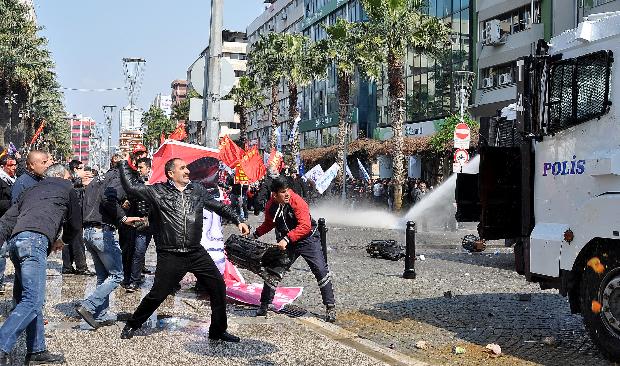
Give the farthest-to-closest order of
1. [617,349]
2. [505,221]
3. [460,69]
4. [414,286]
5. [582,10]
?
[460,69]
[582,10]
[414,286]
[505,221]
[617,349]

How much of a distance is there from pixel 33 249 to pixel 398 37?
29344 mm

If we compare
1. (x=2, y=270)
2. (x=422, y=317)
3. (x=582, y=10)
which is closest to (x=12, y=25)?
(x=582, y=10)

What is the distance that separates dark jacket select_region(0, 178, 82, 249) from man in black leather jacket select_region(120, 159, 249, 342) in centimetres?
75

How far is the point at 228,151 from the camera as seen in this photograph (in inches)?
977

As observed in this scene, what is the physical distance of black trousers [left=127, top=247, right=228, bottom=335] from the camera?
7004 mm

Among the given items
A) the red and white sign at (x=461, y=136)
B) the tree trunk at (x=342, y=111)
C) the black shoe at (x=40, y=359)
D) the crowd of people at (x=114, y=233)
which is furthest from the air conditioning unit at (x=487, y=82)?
the black shoe at (x=40, y=359)

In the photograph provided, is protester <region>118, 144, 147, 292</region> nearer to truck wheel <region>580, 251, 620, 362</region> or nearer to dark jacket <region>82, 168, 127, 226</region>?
dark jacket <region>82, 168, 127, 226</region>

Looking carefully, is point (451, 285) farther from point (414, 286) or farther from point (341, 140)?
point (341, 140)

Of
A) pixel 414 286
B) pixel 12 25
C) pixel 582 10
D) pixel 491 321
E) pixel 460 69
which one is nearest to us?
pixel 491 321

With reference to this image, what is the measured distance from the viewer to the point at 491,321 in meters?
8.74

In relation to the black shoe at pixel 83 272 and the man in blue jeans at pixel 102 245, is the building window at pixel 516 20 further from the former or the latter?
the man in blue jeans at pixel 102 245

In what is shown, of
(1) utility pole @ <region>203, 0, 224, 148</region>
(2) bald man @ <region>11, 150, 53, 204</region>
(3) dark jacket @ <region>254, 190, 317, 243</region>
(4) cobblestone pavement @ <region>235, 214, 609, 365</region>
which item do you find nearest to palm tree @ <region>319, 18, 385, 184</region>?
(4) cobblestone pavement @ <region>235, 214, 609, 365</region>

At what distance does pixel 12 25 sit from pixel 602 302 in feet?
159

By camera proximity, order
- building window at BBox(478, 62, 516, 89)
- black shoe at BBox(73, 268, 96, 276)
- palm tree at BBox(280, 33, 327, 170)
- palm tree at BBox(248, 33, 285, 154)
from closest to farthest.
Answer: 1. black shoe at BBox(73, 268, 96, 276)
2. building window at BBox(478, 62, 516, 89)
3. palm tree at BBox(280, 33, 327, 170)
4. palm tree at BBox(248, 33, 285, 154)
